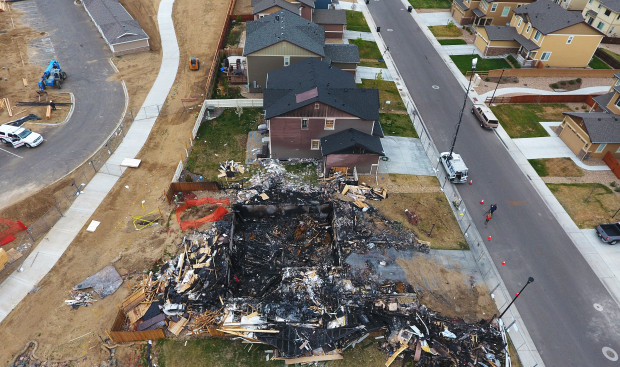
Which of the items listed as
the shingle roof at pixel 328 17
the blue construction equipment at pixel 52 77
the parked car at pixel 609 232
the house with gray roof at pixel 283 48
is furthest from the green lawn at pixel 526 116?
the blue construction equipment at pixel 52 77

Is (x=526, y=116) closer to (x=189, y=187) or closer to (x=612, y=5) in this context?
(x=612, y=5)

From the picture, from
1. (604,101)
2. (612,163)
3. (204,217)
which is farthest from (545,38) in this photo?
(204,217)

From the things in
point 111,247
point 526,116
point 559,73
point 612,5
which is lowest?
point 111,247

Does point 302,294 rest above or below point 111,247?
above

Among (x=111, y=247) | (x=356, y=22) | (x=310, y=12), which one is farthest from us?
(x=356, y=22)

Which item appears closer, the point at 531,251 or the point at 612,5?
the point at 531,251

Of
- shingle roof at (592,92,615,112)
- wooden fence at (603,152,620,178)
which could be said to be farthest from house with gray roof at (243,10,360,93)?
wooden fence at (603,152,620,178)
